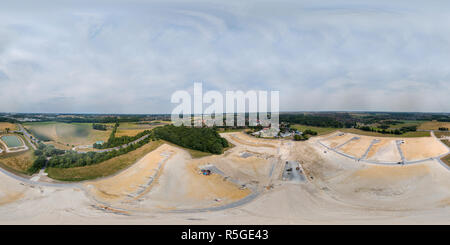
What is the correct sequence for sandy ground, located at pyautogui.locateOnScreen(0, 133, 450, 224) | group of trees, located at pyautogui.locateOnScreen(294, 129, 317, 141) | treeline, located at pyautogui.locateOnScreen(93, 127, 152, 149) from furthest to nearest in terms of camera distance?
group of trees, located at pyautogui.locateOnScreen(294, 129, 317, 141), treeline, located at pyautogui.locateOnScreen(93, 127, 152, 149), sandy ground, located at pyautogui.locateOnScreen(0, 133, 450, 224)

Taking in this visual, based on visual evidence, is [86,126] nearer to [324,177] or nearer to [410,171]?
[324,177]

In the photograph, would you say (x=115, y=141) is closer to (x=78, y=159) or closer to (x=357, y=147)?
(x=78, y=159)

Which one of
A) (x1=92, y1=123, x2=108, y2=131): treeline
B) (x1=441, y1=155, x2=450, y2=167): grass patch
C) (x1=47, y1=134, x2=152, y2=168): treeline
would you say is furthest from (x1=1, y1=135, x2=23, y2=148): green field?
(x1=441, y1=155, x2=450, y2=167): grass patch

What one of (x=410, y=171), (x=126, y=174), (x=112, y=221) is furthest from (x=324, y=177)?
(x=126, y=174)

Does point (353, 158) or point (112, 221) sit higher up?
point (353, 158)

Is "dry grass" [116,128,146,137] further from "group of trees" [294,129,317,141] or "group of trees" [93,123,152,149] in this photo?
"group of trees" [294,129,317,141]

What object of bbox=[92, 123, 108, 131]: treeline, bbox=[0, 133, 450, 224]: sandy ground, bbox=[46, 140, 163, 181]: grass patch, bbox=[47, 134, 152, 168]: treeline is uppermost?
bbox=[92, 123, 108, 131]: treeline

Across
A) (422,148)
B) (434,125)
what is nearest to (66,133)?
(422,148)
